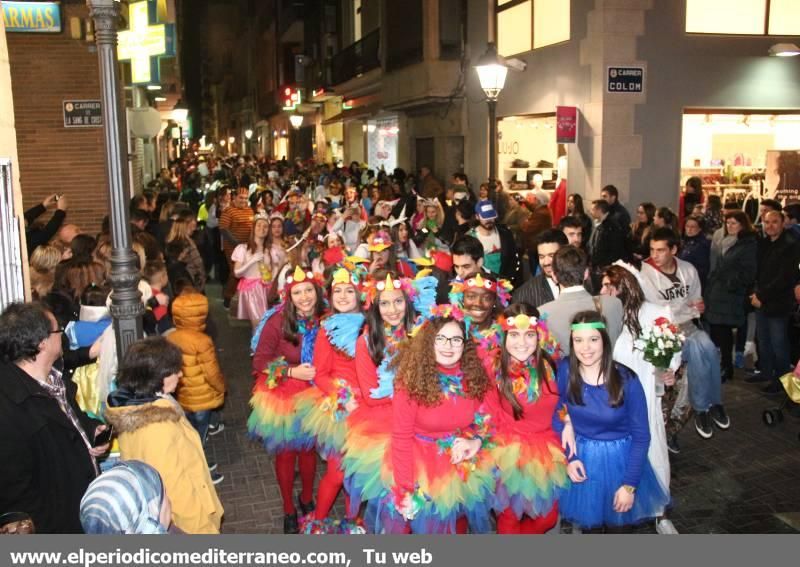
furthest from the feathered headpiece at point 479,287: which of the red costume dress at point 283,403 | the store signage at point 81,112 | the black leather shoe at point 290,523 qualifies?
the store signage at point 81,112

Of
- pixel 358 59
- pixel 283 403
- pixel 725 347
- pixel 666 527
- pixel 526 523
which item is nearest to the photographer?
pixel 526 523

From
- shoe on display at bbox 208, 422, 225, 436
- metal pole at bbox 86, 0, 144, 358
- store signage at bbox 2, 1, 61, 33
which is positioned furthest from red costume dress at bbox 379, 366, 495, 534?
store signage at bbox 2, 1, 61, 33

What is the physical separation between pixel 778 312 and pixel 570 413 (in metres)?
4.83

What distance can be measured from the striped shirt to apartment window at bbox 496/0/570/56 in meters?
6.68

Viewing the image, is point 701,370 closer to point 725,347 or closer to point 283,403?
point 725,347

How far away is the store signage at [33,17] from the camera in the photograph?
12547 millimetres

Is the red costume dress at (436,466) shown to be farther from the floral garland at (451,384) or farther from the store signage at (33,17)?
the store signage at (33,17)

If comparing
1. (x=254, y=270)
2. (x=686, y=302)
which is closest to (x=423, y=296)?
(x=686, y=302)

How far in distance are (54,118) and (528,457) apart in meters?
12.4

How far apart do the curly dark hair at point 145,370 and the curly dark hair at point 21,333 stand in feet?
1.38

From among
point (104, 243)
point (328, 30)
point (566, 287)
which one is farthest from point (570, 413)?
point (328, 30)

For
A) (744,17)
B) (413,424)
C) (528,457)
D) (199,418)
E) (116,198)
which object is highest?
(744,17)

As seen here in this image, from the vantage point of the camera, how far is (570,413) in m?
Result: 4.46

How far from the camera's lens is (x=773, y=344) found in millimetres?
8375
